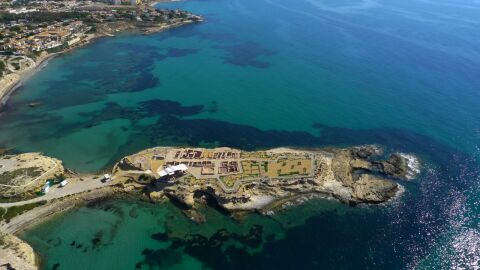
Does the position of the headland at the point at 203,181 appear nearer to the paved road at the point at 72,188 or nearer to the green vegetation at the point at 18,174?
the green vegetation at the point at 18,174

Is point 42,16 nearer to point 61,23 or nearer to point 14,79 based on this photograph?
point 61,23

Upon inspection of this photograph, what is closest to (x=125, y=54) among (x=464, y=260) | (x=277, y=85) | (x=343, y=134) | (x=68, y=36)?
(x=68, y=36)

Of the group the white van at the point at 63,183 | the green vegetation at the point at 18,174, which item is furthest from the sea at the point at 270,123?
the green vegetation at the point at 18,174

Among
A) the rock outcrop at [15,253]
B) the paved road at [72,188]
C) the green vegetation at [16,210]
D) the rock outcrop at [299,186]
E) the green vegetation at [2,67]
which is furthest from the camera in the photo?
the green vegetation at [2,67]

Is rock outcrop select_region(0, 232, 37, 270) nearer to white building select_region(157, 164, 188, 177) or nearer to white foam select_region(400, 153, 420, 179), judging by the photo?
white building select_region(157, 164, 188, 177)

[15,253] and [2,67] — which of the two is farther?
[2,67]

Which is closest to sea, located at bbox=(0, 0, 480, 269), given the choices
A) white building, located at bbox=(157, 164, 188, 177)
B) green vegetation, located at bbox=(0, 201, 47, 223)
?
green vegetation, located at bbox=(0, 201, 47, 223)

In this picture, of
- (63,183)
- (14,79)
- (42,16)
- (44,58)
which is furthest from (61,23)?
(63,183)
